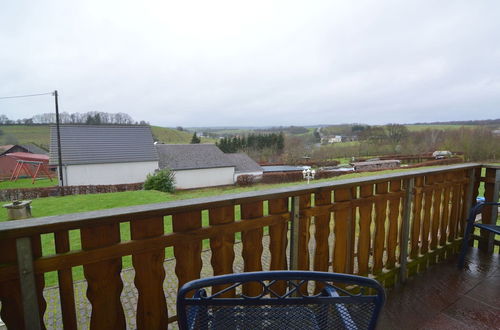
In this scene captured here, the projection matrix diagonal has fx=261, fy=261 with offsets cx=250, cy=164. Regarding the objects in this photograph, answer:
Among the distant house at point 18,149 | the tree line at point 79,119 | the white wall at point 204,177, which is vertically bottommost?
the white wall at point 204,177

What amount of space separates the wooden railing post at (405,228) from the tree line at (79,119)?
19.5 metres

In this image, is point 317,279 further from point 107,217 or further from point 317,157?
point 317,157

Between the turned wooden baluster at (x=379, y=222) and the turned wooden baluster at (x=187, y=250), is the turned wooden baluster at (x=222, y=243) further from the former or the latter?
the turned wooden baluster at (x=379, y=222)

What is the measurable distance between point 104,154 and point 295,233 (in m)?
23.8

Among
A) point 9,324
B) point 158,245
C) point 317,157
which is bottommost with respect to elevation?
point 317,157

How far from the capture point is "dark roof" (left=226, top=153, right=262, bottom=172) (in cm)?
2662

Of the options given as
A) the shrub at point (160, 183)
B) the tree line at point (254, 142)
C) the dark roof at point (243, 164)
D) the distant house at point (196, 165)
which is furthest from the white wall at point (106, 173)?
the tree line at point (254, 142)

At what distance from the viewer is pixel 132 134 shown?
78.7ft

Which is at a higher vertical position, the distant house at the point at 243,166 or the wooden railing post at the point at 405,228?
the wooden railing post at the point at 405,228

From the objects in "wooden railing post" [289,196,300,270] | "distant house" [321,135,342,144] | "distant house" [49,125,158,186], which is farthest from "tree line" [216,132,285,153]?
"wooden railing post" [289,196,300,270]

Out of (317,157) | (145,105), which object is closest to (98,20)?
(317,157)

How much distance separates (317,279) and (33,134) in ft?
94.5

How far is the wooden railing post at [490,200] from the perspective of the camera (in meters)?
2.53

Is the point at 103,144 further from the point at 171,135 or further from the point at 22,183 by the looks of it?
the point at 171,135
